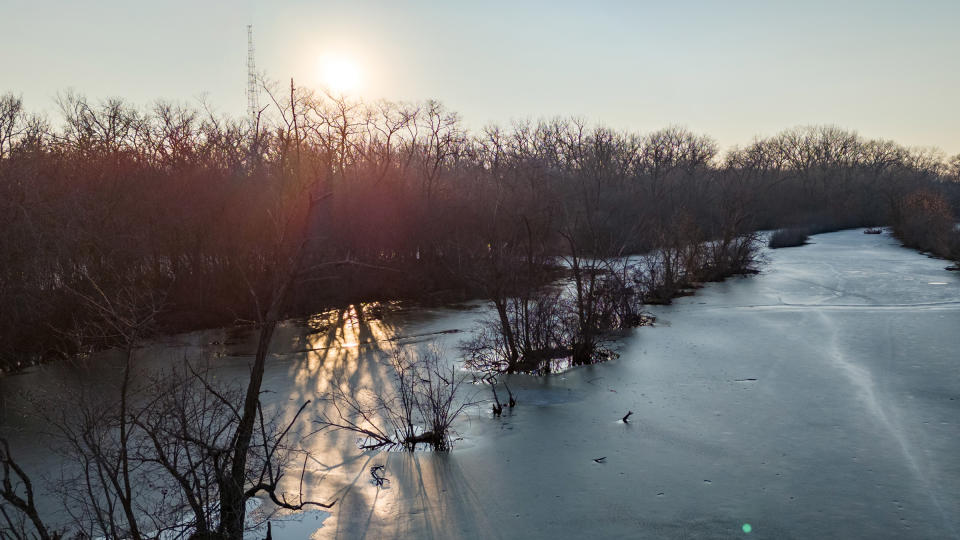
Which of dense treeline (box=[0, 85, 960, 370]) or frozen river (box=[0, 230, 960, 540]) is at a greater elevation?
dense treeline (box=[0, 85, 960, 370])

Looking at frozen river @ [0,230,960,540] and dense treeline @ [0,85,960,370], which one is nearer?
frozen river @ [0,230,960,540]

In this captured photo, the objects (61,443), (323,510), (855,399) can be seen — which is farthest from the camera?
(855,399)

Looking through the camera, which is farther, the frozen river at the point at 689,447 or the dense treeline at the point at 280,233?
the dense treeline at the point at 280,233

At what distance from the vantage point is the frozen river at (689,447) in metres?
6.45

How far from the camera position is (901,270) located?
25281 millimetres

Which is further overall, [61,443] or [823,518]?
[61,443]

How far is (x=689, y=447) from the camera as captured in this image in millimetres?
8281

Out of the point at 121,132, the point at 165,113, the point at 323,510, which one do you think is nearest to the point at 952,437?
the point at 323,510

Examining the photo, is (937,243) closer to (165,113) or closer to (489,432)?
(489,432)

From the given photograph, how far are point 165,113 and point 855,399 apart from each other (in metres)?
24.1

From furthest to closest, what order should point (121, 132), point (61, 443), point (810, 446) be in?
1. point (121, 132)
2. point (61, 443)
3. point (810, 446)

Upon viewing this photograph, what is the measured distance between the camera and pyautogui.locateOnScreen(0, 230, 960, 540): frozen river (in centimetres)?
645

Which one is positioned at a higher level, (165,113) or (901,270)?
(165,113)

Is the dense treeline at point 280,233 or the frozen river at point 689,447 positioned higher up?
the dense treeline at point 280,233
